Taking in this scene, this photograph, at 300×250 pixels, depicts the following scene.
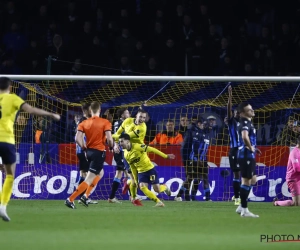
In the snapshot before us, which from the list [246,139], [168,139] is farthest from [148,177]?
[246,139]

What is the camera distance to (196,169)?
60.6ft

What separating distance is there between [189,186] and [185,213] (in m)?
4.31

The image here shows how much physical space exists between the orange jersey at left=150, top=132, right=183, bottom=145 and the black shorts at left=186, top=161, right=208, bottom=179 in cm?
64

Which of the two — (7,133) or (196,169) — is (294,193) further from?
(7,133)

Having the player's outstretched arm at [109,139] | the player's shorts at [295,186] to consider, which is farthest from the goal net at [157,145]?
the player's outstretched arm at [109,139]

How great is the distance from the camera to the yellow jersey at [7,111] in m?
12.0

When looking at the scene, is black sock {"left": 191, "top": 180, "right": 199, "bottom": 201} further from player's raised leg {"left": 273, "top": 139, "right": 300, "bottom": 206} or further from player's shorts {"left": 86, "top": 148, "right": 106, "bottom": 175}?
player's shorts {"left": 86, "top": 148, "right": 106, "bottom": 175}

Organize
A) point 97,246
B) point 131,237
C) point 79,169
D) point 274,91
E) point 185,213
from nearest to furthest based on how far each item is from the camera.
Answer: point 97,246 < point 131,237 < point 185,213 < point 79,169 < point 274,91

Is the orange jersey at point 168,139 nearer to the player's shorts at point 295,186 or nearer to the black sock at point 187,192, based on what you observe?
the black sock at point 187,192

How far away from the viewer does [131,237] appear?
1038cm
